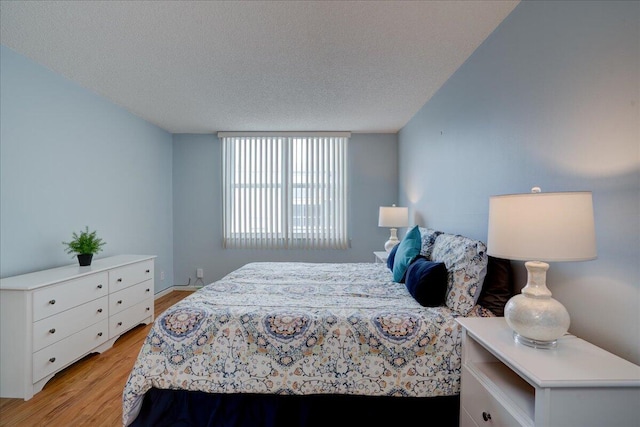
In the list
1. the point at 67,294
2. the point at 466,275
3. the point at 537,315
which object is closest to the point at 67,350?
the point at 67,294

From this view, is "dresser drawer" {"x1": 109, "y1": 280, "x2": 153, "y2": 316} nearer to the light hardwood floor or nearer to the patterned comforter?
the light hardwood floor

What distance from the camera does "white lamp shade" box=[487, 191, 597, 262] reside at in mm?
1022

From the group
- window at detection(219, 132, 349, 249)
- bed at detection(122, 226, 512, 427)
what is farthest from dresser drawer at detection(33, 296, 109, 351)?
window at detection(219, 132, 349, 249)

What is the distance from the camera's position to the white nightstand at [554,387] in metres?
0.94

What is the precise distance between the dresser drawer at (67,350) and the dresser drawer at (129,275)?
0.34 meters

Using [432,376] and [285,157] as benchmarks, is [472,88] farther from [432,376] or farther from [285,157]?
[285,157]

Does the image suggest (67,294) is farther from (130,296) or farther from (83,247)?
(130,296)

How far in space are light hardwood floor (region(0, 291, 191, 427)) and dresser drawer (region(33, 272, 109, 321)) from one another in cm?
54

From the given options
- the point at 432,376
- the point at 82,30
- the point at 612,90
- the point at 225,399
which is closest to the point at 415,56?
the point at 612,90

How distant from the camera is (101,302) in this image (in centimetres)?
253

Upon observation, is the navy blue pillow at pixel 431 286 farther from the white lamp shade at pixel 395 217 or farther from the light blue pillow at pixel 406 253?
the white lamp shade at pixel 395 217

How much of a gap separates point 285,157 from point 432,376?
3.65m

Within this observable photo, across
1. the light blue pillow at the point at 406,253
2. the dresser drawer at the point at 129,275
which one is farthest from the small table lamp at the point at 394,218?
the dresser drawer at the point at 129,275

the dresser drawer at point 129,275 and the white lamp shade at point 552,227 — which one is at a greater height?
the white lamp shade at point 552,227
